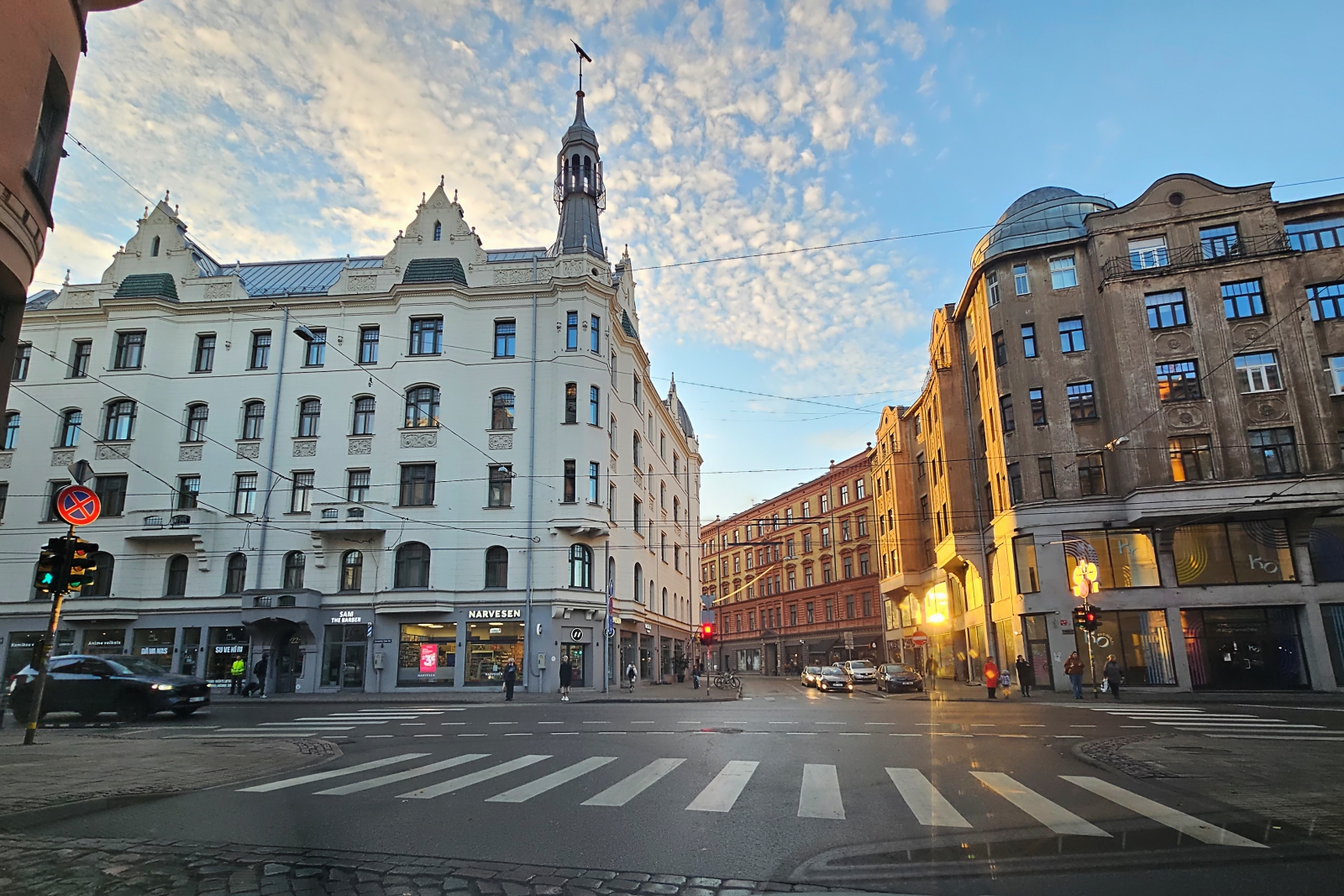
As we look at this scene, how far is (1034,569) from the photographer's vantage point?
32094mm

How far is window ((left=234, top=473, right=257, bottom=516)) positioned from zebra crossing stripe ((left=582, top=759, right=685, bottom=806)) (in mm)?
30428

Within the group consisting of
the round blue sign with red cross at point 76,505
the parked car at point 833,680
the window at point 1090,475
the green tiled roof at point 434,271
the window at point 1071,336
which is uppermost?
the green tiled roof at point 434,271

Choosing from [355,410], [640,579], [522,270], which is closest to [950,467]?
[640,579]

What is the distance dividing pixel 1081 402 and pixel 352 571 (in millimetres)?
31650

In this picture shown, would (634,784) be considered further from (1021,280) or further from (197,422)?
(197,422)

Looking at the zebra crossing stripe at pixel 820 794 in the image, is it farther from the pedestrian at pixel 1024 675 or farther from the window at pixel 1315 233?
the window at pixel 1315 233

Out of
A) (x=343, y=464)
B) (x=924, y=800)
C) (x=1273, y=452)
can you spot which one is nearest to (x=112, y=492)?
(x=343, y=464)

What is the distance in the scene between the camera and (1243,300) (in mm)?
31781

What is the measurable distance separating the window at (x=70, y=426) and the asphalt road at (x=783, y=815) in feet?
102

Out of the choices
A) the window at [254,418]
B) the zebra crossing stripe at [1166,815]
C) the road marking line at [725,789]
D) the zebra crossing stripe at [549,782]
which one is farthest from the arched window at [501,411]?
the zebra crossing stripe at [1166,815]

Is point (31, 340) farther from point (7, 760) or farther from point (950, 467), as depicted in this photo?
point (950, 467)

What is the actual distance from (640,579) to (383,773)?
3050 centimetres

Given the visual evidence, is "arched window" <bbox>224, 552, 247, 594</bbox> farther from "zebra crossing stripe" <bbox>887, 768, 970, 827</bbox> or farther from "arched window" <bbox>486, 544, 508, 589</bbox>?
"zebra crossing stripe" <bbox>887, 768, 970, 827</bbox>

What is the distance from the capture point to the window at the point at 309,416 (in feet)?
120
